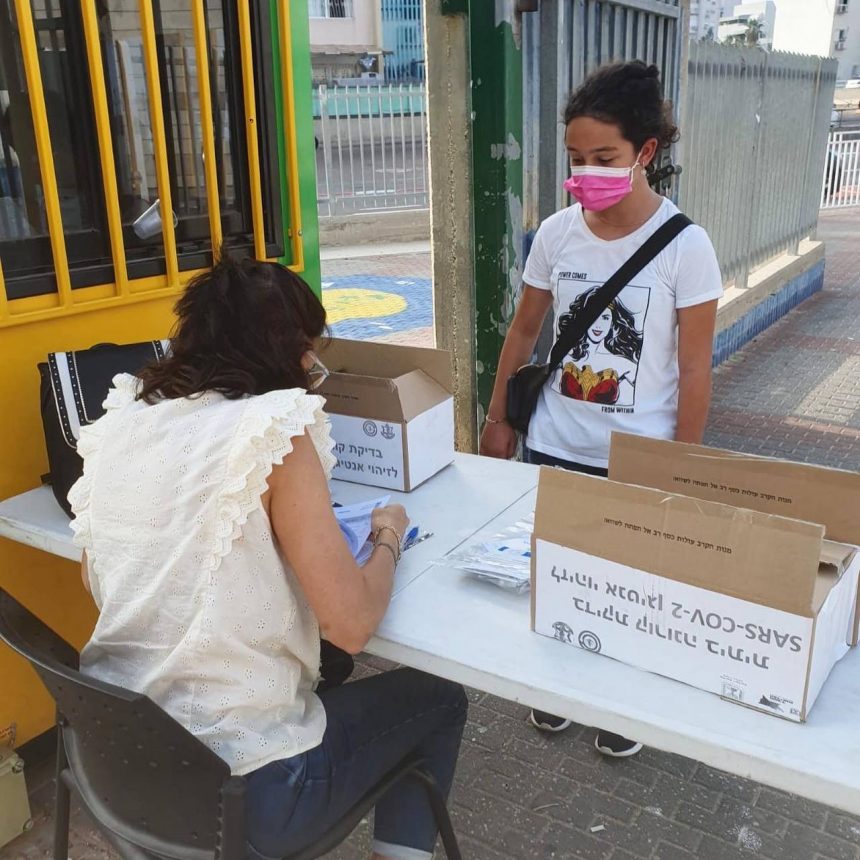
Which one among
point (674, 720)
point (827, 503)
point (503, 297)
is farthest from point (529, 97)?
point (674, 720)

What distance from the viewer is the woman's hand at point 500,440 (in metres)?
2.48

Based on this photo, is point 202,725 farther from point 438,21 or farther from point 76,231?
point 438,21

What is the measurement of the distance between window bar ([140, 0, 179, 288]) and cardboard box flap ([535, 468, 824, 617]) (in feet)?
5.19

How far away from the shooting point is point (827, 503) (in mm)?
1324

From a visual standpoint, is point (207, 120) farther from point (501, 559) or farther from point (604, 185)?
point (501, 559)

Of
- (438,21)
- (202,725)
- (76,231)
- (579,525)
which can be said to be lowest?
(202,725)

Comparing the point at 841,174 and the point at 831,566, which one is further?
the point at 841,174

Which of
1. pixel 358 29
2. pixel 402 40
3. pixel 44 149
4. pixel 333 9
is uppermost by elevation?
pixel 333 9

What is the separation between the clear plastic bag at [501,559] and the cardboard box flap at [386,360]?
0.47 meters

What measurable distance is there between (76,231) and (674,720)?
1.94 metres

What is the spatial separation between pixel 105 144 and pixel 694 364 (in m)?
1.59

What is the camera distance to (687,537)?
3.96ft

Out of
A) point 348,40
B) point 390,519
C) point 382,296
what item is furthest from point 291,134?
point 348,40

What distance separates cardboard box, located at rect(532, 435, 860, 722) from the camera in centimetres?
115
